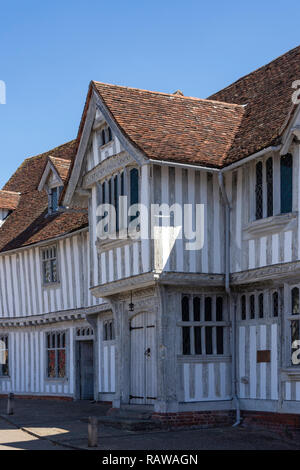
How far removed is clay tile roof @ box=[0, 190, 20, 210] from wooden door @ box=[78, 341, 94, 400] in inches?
276

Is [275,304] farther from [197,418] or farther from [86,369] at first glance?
[86,369]

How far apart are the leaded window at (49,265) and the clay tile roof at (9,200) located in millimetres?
4226

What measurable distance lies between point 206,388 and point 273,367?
1.68 metres

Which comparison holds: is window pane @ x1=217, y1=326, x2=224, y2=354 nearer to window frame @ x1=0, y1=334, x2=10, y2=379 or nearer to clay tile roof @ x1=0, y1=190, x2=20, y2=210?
window frame @ x1=0, y1=334, x2=10, y2=379

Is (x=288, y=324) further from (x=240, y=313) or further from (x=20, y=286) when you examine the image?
(x=20, y=286)

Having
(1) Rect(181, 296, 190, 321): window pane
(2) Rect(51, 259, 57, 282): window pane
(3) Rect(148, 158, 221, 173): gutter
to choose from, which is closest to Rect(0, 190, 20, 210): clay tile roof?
(2) Rect(51, 259, 57, 282): window pane

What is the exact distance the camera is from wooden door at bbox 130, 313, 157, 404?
16656 mm

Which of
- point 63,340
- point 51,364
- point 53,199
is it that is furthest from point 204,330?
point 53,199

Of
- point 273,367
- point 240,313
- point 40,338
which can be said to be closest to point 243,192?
point 240,313

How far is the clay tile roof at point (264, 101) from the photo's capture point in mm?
15250

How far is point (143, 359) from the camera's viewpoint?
671 inches

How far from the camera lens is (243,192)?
51.8 ft

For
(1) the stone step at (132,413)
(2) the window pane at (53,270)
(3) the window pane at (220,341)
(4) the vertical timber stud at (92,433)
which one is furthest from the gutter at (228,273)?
(2) the window pane at (53,270)

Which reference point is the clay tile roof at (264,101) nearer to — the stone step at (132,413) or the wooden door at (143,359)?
the wooden door at (143,359)
